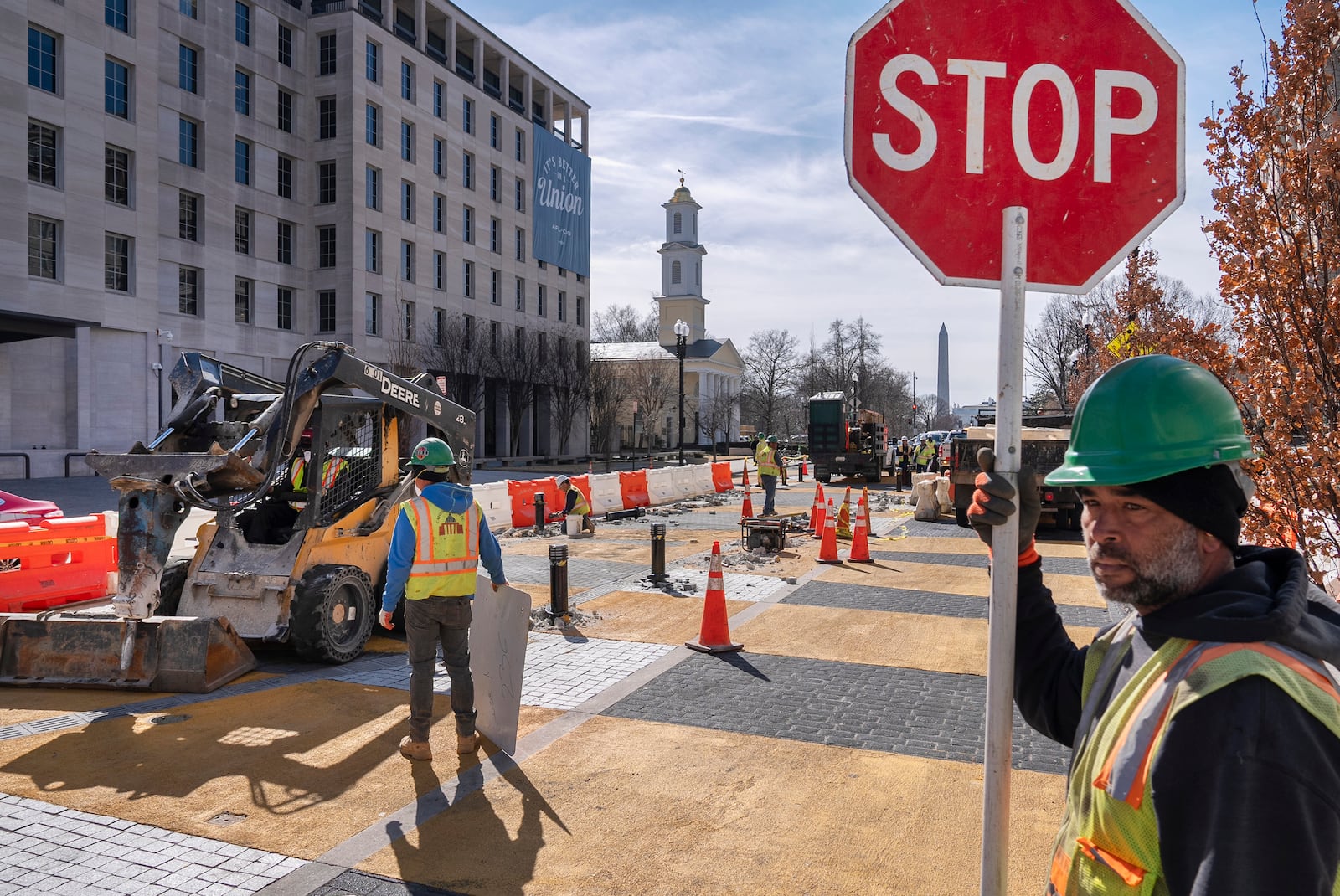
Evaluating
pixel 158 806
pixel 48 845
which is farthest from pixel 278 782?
pixel 48 845

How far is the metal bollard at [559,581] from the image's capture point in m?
10.3

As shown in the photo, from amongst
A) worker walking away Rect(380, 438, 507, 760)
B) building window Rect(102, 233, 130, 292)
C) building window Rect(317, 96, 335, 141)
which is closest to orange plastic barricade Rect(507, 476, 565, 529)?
worker walking away Rect(380, 438, 507, 760)

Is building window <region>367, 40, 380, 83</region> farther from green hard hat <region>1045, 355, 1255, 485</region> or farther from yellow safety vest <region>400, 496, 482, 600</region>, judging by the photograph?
green hard hat <region>1045, 355, 1255, 485</region>

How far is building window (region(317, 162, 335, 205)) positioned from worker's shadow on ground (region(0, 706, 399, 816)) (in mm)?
44094

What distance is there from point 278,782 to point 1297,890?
5.68 meters

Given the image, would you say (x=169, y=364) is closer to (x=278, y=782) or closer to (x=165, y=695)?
(x=165, y=695)

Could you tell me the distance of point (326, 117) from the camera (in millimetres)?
46719

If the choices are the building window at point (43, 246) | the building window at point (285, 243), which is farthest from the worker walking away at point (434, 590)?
the building window at point (285, 243)

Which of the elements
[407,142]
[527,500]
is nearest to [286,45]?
[407,142]

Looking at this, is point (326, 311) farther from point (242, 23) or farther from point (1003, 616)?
point (1003, 616)

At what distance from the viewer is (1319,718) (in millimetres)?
1451

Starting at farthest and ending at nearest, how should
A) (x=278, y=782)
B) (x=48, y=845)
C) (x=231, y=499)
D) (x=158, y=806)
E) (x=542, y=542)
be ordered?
(x=542, y=542)
(x=231, y=499)
(x=278, y=782)
(x=158, y=806)
(x=48, y=845)

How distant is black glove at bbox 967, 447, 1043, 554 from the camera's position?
2248 mm

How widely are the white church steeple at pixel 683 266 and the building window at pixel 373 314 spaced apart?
50661 millimetres
